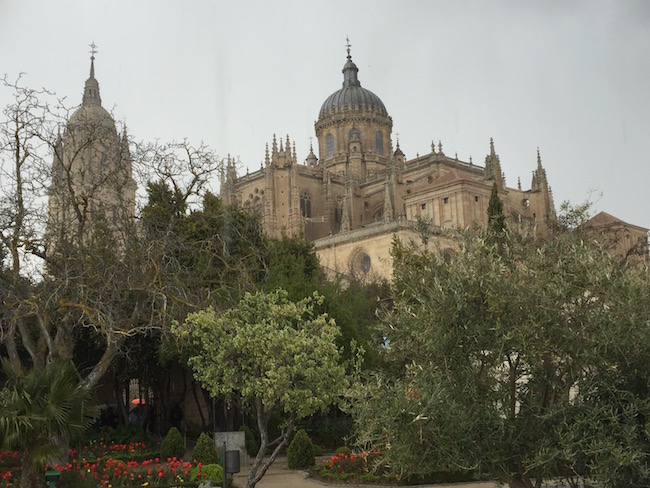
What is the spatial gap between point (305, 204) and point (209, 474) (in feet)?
156

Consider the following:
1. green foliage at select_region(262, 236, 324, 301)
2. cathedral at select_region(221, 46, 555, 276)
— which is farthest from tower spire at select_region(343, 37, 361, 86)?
green foliage at select_region(262, 236, 324, 301)

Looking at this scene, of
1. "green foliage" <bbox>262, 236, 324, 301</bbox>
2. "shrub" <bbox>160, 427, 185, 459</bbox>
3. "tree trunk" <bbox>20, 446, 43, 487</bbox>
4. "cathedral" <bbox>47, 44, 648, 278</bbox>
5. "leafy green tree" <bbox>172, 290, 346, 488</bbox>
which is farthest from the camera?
"cathedral" <bbox>47, 44, 648, 278</bbox>

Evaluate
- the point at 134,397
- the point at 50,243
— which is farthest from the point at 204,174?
the point at 134,397

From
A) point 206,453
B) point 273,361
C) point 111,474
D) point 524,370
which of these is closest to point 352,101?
point 206,453

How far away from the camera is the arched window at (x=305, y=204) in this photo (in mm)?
62019

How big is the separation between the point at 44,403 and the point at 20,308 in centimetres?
489

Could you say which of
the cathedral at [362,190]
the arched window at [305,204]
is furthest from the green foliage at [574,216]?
the arched window at [305,204]

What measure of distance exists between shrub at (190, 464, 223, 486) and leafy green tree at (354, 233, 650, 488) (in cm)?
613

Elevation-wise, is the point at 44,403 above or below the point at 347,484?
above

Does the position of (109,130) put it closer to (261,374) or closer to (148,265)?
(148,265)

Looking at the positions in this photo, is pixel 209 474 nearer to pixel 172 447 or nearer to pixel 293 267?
pixel 172 447

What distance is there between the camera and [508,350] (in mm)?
9234

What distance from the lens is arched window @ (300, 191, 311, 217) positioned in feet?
203

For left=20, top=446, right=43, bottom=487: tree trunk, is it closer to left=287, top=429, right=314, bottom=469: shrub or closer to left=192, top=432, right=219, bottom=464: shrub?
left=192, top=432, right=219, bottom=464: shrub
